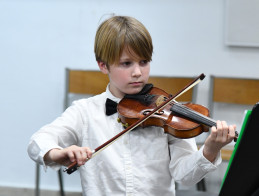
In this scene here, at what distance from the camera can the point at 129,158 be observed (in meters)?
1.28

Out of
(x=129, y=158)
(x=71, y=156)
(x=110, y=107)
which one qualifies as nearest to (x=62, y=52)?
(x=110, y=107)

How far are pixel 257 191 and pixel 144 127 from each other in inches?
19.0

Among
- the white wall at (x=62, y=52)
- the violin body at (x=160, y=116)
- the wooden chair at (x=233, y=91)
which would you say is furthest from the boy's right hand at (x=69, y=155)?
the white wall at (x=62, y=52)

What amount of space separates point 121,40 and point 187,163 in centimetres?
40

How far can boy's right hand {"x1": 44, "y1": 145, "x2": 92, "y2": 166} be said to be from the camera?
3.26 ft

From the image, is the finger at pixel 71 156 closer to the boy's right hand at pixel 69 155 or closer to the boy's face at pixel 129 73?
the boy's right hand at pixel 69 155

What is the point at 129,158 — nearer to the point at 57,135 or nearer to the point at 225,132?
the point at 57,135

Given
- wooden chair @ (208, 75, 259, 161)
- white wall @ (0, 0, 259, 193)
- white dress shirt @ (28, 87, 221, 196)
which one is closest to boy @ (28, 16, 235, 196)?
white dress shirt @ (28, 87, 221, 196)

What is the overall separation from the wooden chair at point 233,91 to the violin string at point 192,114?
3.72 feet

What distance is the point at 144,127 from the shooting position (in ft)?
4.21

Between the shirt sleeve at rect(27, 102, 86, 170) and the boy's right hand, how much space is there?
0.02m

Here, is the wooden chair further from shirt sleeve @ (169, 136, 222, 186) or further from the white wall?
shirt sleeve @ (169, 136, 222, 186)

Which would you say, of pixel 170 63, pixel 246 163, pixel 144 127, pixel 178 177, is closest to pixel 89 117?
pixel 144 127

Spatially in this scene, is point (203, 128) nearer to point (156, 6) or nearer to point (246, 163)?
point (246, 163)
